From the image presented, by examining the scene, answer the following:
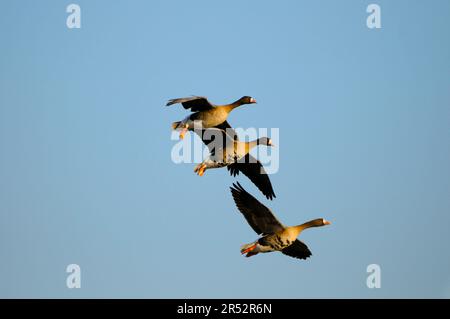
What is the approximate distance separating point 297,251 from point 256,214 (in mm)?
2576

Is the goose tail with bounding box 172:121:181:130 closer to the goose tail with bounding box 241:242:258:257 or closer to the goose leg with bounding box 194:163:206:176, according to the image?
the goose leg with bounding box 194:163:206:176

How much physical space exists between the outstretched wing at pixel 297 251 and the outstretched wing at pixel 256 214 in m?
1.99

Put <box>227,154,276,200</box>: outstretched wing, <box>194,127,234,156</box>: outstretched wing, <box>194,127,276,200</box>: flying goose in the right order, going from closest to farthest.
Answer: <box>194,127,276,200</box>: flying goose → <box>194,127,234,156</box>: outstretched wing → <box>227,154,276,200</box>: outstretched wing

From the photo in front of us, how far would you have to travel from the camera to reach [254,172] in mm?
30094

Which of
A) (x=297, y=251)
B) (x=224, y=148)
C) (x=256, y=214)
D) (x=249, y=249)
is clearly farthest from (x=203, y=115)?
(x=297, y=251)

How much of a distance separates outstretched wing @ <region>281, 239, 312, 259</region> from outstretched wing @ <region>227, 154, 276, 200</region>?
91.7 inches

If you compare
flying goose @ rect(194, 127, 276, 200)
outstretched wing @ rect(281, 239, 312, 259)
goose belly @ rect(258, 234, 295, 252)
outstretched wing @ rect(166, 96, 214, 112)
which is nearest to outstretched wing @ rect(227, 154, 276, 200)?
flying goose @ rect(194, 127, 276, 200)

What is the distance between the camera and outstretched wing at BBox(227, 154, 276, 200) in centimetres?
2994

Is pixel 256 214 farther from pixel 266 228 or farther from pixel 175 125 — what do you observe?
pixel 175 125

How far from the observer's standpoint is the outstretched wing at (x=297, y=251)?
28.1 metres

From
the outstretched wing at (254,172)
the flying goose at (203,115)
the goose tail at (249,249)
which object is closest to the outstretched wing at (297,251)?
the goose tail at (249,249)
